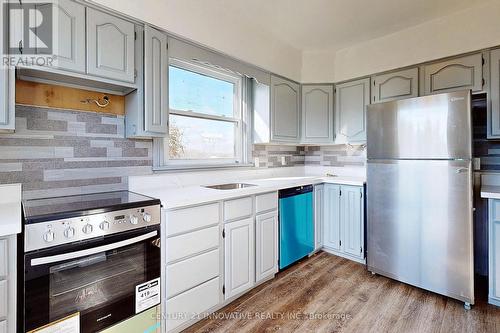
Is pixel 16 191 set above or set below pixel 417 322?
above

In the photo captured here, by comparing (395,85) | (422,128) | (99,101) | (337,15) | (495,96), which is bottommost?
(422,128)

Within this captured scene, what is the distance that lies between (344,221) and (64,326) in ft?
8.64

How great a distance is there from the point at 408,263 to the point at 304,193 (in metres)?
1.14

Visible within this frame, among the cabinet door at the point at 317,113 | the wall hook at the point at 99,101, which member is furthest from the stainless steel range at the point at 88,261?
the cabinet door at the point at 317,113

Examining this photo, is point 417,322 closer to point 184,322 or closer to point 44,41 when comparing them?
point 184,322

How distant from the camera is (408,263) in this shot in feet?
7.45

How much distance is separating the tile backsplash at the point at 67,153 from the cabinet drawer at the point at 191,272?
2.62 ft

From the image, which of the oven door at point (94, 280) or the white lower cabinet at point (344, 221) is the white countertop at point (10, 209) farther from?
the white lower cabinet at point (344, 221)

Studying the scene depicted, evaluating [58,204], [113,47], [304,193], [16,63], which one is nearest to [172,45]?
[113,47]

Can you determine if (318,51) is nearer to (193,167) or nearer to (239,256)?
(193,167)

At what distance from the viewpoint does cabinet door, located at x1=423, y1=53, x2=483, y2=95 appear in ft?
7.51

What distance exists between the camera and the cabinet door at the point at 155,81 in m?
1.84

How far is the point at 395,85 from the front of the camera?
9.14 feet

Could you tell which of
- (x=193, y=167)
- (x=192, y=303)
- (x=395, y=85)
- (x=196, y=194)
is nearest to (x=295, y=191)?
(x=193, y=167)
